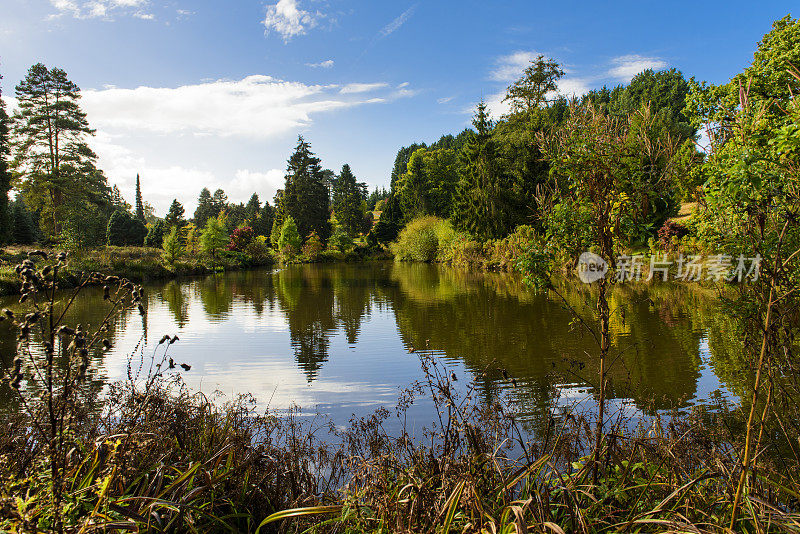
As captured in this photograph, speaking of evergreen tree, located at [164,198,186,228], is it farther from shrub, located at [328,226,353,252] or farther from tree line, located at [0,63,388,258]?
shrub, located at [328,226,353,252]

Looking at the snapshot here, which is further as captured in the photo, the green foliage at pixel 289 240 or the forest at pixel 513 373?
the green foliage at pixel 289 240

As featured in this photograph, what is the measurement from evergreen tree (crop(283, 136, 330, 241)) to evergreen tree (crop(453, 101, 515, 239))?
2316 centimetres

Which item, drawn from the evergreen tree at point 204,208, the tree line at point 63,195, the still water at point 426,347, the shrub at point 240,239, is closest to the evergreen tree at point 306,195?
the tree line at point 63,195

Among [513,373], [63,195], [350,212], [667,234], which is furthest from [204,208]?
[513,373]

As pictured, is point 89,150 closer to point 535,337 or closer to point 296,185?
point 296,185

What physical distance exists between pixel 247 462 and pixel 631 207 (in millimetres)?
3279

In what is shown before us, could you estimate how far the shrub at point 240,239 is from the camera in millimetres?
43791

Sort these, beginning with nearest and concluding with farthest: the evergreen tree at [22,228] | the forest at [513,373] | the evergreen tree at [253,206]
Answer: the forest at [513,373] → the evergreen tree at [22,228] → the evergreen tree at [253,206]

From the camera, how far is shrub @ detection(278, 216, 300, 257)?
46.1m

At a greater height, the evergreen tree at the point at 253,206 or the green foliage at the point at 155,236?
the evergreen tree at the point at 253,206

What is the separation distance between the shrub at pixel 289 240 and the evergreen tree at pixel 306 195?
436 centimetres

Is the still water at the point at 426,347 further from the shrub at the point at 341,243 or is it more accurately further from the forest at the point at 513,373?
the shrub at the point at 341,243

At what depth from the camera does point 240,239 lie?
45.1 meters

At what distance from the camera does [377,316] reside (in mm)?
14164
